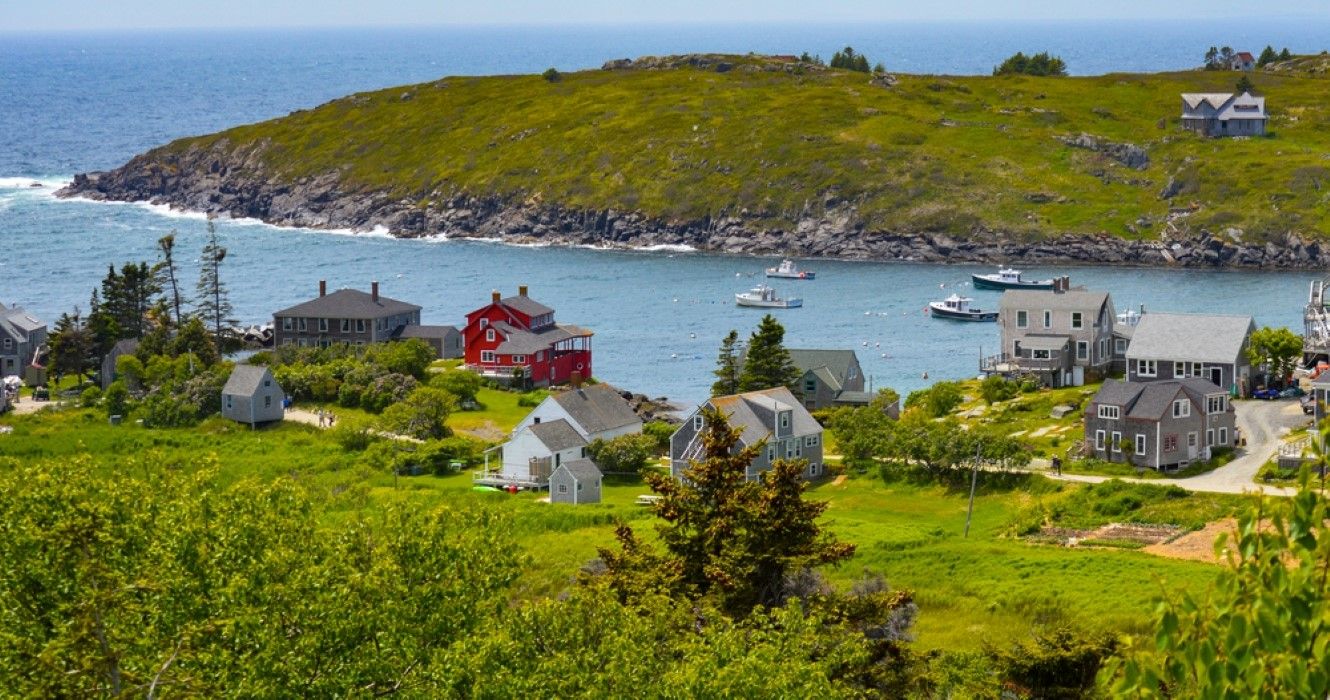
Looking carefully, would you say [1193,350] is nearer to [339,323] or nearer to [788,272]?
[339,323]

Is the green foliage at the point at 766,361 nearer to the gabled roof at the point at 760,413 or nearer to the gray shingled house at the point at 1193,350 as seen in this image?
the gabled roof at the point at 760,413

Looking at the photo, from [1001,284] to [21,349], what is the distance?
221 ft

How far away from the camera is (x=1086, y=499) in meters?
59.5

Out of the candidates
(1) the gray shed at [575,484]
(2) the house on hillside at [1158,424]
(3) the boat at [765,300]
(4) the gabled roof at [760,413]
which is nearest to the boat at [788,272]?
(3) the boat at [765,300]

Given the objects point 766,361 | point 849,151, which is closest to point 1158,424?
point 766,361

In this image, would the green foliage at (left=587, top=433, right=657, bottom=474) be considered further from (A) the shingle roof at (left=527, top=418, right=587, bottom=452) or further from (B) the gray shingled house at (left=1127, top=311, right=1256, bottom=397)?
(B) the gray shingled house at (left=1127, top=311, right=1256, bottom=397)

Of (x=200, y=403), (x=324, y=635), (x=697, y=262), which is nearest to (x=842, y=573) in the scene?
(x=324, y=635)

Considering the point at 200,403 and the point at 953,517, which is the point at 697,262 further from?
the point at 953,517

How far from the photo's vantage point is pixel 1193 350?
76.4 m

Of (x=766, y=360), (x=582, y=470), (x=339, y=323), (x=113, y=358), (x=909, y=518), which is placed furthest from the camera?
(x=339, y=323)

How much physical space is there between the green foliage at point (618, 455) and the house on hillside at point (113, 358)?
104 ft

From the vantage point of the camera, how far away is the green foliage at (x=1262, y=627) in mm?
10539

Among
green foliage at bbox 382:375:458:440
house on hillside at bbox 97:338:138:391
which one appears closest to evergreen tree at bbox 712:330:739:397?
green foliage at bbox 382:375:458:440

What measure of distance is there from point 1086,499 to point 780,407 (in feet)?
43.3
